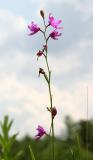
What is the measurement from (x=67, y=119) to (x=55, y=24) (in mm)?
37229

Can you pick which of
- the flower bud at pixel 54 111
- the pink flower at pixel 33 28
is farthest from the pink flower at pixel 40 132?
the pink flower at pixel 33 28

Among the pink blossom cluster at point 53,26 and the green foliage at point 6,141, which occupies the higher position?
the pink blossom cluster at point 53,26

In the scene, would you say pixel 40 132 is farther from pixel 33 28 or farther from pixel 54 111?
pixel 33 28

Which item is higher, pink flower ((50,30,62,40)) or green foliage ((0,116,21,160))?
pink flower ((50,30,62,40))

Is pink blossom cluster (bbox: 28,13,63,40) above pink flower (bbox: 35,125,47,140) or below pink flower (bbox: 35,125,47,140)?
above

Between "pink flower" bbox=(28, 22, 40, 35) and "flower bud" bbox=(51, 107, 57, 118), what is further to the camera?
"pink flower" bbox=(28, 22, 40, 35)

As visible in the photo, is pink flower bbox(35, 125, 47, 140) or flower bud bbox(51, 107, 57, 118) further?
pink flower bbox(35, 125, 47, 140)

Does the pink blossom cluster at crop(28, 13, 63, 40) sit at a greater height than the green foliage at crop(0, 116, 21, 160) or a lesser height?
greater

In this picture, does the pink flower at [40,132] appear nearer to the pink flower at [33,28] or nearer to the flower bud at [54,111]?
the flower bud at [54,111]

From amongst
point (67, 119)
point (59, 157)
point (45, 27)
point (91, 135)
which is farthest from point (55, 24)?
point (67, 119)

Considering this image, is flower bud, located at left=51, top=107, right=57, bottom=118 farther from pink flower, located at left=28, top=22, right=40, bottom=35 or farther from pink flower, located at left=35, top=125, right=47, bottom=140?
pink flower, located at left=28, top=22, right=40, bottom=35

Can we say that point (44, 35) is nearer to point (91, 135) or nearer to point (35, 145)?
point (35, 145)

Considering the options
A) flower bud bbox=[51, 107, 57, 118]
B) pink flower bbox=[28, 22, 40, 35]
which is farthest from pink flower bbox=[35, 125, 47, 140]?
pink flower bbox=[28, 22, 40, 35]

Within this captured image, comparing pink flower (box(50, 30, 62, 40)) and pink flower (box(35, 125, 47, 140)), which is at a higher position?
→ pink flower (box(50, 30, 62, 40))
